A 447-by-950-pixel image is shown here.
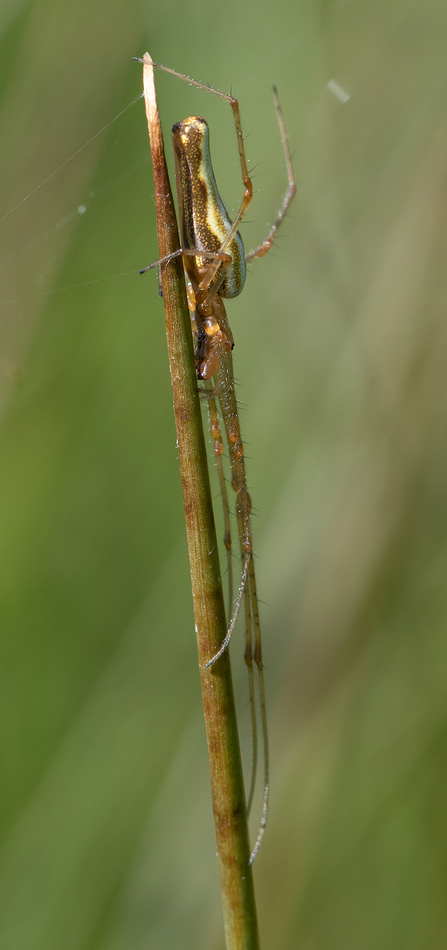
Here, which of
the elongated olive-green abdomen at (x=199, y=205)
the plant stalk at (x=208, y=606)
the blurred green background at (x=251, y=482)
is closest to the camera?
the plant stalk at (x=208, y=606)

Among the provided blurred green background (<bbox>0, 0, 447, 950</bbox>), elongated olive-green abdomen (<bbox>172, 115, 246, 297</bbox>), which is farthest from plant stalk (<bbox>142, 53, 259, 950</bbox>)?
blurred green background (<bbox>0, 0, 447, 950</bbox>)

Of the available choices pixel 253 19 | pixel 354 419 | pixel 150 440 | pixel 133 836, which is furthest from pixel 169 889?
pixel 253 19

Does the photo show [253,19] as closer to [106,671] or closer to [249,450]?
[249,450]

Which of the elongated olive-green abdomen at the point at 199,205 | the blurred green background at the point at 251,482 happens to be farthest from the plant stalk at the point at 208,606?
the blurred green background at the point at 251,482

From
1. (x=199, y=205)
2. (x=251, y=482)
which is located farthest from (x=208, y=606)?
(x=251, y=482)

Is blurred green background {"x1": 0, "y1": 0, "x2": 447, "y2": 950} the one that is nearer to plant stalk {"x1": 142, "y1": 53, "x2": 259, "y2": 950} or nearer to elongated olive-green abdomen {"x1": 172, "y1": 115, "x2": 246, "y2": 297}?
elongated olive-green abdomen {"x1": 172, "y1": 115, "x2": 246, "y2": 297}

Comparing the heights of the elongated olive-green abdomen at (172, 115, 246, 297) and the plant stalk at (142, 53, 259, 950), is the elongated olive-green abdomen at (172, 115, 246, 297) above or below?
above

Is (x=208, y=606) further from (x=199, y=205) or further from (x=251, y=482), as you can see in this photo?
(x=251, y=482)

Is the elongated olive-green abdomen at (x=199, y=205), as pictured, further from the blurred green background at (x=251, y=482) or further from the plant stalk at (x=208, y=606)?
the blurred green background at (x=251, y=482)
